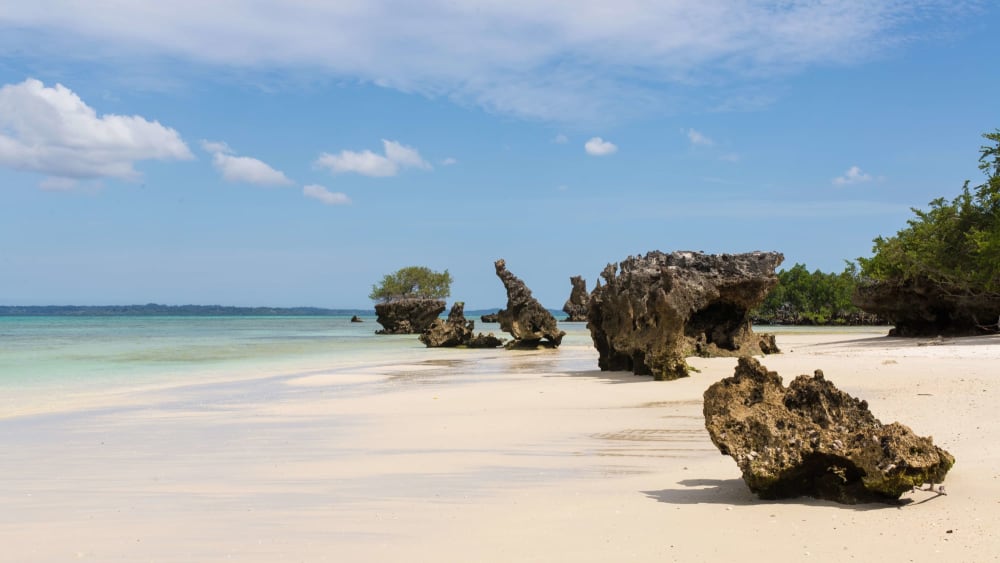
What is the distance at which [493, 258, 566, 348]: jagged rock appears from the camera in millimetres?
30203

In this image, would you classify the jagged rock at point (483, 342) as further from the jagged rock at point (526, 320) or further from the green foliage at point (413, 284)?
the green foliage at point (413, 284)

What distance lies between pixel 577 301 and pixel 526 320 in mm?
56573

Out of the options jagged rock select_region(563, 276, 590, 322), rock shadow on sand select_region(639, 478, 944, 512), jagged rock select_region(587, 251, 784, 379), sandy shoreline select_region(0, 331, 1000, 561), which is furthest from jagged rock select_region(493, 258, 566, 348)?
jagged rock select_region(563, 276, 590, 322)

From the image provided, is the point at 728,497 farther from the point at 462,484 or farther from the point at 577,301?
the point at 577,301

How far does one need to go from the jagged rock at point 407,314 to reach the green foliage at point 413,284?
3354 cm

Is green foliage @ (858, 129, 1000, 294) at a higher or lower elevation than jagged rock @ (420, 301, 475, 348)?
higher

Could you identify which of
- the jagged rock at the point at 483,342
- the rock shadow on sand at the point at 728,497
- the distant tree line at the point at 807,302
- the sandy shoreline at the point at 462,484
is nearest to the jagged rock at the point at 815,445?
the rock shadow on sand at the point at 728,497

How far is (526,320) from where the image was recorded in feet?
99.6

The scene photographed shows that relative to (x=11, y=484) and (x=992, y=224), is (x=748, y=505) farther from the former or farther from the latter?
(x=992, y=224)

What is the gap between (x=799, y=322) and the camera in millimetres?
70188

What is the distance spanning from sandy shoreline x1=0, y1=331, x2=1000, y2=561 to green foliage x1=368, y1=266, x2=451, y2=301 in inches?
2925

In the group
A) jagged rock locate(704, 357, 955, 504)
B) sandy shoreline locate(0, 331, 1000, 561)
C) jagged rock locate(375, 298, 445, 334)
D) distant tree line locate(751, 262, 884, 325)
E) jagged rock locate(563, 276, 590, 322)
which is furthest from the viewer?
jagged rock locate(563, 276, 590, 322)

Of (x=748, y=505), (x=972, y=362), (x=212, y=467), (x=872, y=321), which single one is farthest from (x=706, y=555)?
(x=872, y=321)

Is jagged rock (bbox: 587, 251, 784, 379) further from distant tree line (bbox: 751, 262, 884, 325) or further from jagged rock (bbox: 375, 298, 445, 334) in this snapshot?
distant tree line (bbox: 751, 262, 884, 325)
